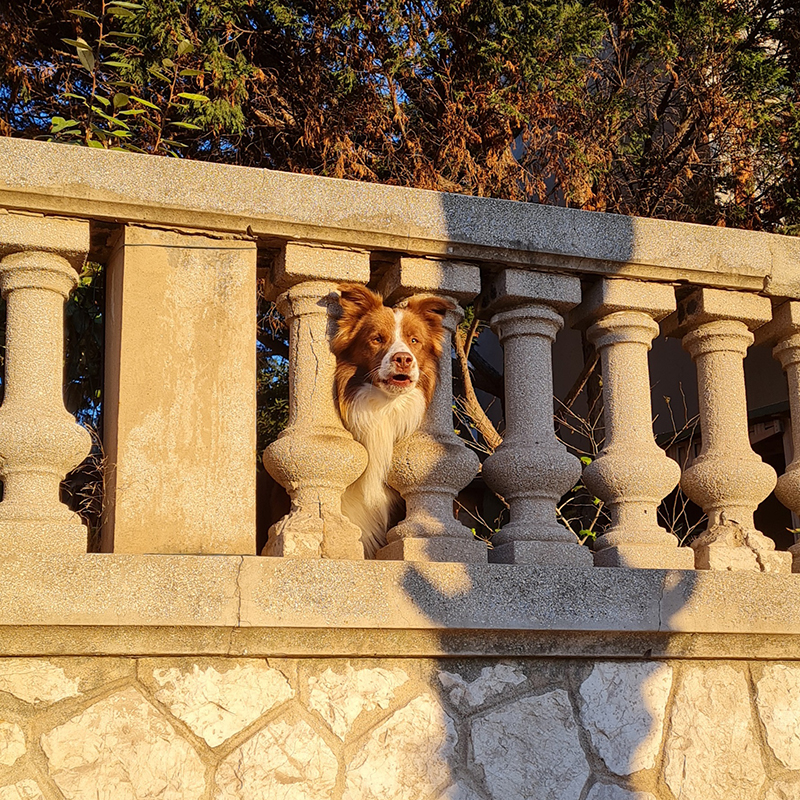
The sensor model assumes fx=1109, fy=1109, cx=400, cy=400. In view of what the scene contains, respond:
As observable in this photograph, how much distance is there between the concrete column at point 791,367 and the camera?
144 inches

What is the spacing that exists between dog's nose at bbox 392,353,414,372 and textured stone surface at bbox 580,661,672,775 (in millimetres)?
1042

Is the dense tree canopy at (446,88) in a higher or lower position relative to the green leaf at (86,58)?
higher

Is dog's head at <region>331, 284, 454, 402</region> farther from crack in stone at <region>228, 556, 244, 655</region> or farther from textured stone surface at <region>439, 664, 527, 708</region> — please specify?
textured stone surface at <region>439, 664, 527, 708</region>

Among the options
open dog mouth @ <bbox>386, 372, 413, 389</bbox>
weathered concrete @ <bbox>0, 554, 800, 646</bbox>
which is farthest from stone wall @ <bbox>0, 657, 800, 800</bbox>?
open dog mouth @ <bbox>386, 372, 413, 389</bbox>

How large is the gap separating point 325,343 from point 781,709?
1702 millimetres

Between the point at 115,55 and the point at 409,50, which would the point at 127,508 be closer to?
the point at 115,55

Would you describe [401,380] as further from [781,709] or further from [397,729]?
[781,709]

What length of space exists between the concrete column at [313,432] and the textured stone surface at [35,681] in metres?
0.64

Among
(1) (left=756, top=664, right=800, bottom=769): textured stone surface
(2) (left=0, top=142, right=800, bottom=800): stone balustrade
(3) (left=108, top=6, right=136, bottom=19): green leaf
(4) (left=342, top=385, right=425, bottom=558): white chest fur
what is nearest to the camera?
(2) (left=0, top=142, right=800, bottom=800): stone balustrade

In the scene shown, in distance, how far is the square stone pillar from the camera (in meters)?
2.92

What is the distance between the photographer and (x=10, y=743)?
2.62m

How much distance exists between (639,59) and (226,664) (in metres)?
6.63

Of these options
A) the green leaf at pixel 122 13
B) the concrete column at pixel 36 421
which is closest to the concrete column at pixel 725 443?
the concrete column at pixel 36 421

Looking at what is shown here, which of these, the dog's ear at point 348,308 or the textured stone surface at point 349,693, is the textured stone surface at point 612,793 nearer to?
the textured stone surface at point 349,693
